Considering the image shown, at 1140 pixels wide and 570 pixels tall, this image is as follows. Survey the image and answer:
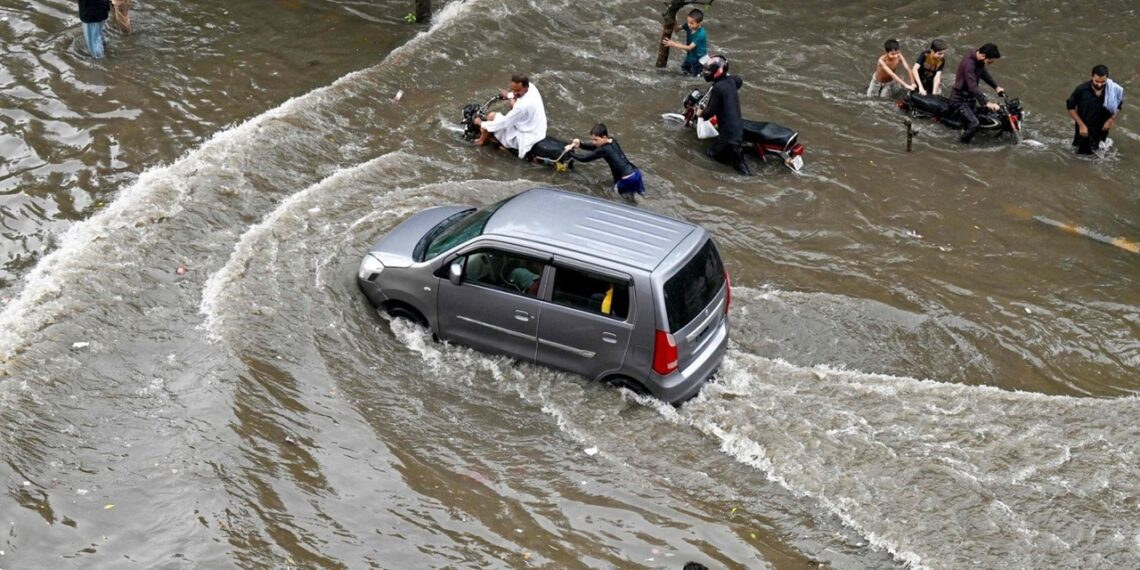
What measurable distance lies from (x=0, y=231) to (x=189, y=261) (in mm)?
2249

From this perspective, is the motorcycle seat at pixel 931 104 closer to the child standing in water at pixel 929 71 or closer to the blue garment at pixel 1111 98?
the child standing in water at pixel 929 71

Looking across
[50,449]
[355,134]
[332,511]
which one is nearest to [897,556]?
[332,511]

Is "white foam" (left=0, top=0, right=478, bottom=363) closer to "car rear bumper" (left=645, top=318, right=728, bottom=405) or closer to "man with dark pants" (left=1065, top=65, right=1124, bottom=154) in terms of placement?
"car rear bumper" (left=645, top=318, right=728, bottom=405)

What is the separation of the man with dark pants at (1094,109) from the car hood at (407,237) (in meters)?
9.16

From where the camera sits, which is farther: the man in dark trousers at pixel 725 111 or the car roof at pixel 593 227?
the man in dark trousers at pixel 725 111

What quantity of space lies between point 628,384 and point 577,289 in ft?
3.35

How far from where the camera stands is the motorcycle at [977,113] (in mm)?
15055

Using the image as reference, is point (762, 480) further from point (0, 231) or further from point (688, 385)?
point (0, 231)

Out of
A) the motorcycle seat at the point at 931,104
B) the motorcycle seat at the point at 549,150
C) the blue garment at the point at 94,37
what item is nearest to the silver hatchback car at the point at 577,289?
the motorcycle seat at the point at 549,150

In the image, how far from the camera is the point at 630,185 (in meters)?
12.9

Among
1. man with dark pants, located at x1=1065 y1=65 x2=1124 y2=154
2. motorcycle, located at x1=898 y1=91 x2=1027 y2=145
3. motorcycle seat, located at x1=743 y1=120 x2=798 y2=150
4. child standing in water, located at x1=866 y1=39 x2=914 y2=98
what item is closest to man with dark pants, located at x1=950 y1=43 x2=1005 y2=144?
motorcycle, located at x1=898 y1=91 x2=1027 y2=145

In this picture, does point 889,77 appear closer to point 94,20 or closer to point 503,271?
point 503,271

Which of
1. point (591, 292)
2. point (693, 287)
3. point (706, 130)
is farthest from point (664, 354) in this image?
point (706, 130)

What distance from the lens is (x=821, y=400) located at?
9.67m
